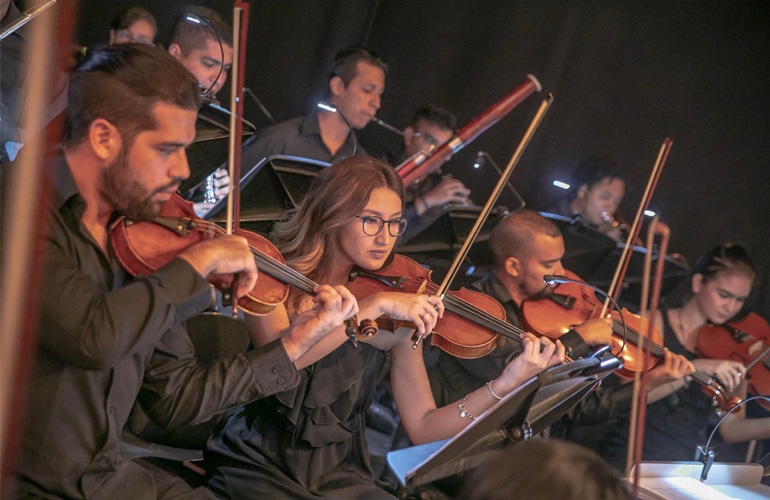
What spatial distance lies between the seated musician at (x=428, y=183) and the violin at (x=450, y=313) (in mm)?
1032

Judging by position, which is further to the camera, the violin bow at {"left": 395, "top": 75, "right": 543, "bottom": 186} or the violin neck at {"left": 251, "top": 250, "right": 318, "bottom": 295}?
the violin bow at {"left": 395, "top": 75, "right": 543, "bottom": 186}

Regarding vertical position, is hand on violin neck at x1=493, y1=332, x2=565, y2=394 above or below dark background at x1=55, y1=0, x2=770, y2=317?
below

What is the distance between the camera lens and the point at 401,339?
2.24 m

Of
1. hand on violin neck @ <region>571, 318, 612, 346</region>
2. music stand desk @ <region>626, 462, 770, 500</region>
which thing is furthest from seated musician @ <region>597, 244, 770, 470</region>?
music stand desk @ <region>626, 462, 770, 500</region>

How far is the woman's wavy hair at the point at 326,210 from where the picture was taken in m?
2.20

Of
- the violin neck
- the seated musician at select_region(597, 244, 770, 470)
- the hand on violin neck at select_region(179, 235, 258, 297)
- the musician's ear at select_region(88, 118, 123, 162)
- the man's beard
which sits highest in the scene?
the musician's ear at select_region(88, 118, 123, 162)

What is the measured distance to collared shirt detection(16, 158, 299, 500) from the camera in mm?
1361

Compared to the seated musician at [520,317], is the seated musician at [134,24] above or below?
above

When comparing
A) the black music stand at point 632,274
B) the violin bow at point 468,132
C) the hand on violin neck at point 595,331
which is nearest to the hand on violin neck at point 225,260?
the violin bow at point 468,132

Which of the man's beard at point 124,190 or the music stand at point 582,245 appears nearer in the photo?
the man's beard at point 124,190

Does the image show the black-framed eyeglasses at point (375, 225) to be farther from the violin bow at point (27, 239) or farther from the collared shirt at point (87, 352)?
the violin bow at point (27, 239)

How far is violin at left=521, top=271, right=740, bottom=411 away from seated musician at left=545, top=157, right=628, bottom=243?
54.5 inches

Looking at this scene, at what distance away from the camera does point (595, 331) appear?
9.26 feet

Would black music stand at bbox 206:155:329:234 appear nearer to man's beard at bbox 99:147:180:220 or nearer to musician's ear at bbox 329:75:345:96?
man's beard at bbox 99:147:180:220
